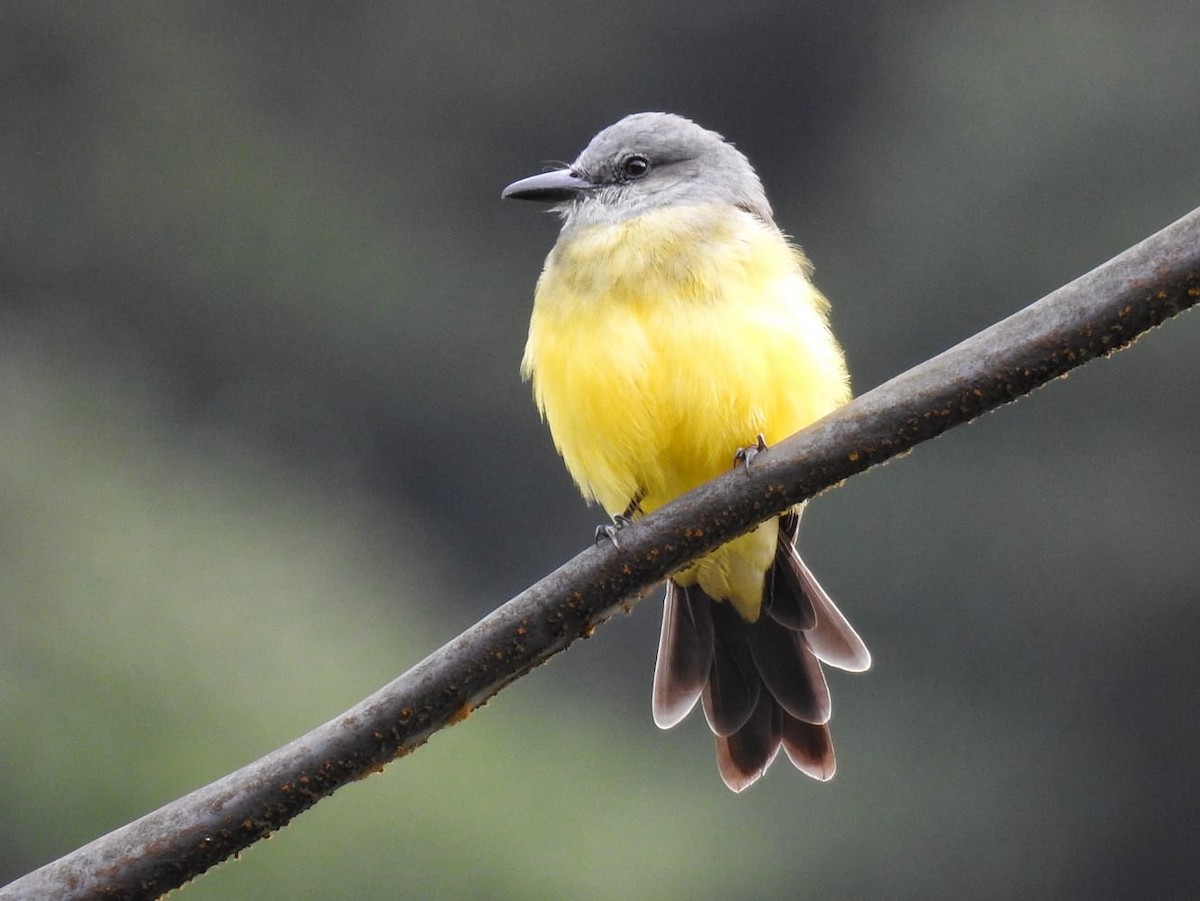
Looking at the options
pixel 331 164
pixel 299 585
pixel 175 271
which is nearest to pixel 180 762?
pixel 299 585

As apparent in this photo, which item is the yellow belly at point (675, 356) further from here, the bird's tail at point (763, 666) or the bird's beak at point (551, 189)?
the bird's beak at point (551, 189)

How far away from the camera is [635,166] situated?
494 centimetres

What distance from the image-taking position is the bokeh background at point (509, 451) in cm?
1766

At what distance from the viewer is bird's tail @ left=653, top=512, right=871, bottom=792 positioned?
4.14 m

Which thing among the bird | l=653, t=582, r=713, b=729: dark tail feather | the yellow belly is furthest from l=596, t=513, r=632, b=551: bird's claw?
l=653, t=582, r=713, b=729: dark tail feather

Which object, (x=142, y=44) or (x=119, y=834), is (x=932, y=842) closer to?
(x=142, y=44)

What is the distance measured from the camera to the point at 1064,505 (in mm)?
22453

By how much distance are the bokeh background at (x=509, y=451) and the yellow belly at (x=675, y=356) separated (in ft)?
38.9

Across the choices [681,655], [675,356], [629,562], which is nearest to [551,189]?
[675,356]

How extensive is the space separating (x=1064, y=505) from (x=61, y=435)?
11.3 meters

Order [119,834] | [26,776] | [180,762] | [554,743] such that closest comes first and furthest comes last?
1. [119,834]
2. [180,762]
3. [26,776]
4. [554,743]

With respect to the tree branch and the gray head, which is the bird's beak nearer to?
the gray head

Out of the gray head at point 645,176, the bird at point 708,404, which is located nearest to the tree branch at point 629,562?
the bird at point 708,404

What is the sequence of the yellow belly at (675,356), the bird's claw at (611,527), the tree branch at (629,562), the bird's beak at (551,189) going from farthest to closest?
the bird's beak at (551,189) → the yellow belly at (675,356) → the bird's claw at (611,527) → the tree branch at (629,562)
